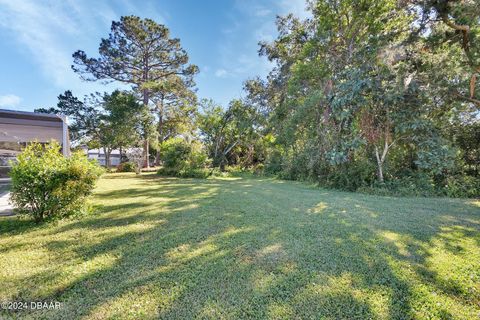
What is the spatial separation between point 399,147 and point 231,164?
1377 cm

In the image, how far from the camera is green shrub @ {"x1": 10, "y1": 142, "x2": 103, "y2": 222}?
3740 mm

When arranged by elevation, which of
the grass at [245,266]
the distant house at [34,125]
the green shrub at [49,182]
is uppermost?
the distant house at [34,125]

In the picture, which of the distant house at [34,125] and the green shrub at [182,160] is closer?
the distant house at [34,125]

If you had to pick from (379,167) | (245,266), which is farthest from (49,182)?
(379,167)

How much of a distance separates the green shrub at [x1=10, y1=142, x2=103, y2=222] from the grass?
1.20 ft

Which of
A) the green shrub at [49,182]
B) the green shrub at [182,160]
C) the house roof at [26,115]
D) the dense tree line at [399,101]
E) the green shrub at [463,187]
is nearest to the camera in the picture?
the green shrub at [49,182]

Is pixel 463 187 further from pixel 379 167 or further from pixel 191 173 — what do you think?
pixel 191 173

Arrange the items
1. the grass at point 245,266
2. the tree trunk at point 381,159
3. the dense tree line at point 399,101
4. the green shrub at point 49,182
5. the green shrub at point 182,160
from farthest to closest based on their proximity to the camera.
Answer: the green shrub at point 182,160 < the tree trunk at point 381,159 < the dense tree line at point 399,101 < the green shrub at point 49,182 < the grass at point 245,266

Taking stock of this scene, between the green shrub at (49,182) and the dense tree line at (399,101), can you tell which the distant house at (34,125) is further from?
the dense tree line at (399,101)

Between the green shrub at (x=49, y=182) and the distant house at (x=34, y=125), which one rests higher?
the distant house at (x=34, y=125)

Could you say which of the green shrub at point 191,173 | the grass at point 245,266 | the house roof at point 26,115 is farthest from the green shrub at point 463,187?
the house roof at point 26,115

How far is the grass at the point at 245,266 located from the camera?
72.6 inches

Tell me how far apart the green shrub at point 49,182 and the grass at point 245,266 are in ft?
1.20

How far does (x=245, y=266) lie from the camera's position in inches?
97.7
